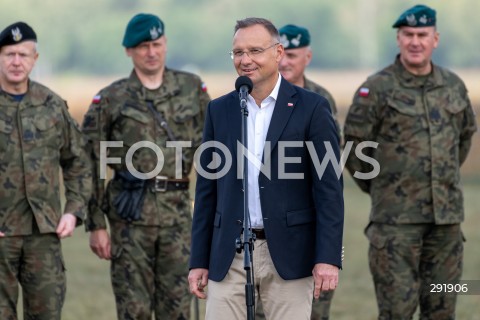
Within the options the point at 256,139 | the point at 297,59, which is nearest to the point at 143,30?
the point at 297,59

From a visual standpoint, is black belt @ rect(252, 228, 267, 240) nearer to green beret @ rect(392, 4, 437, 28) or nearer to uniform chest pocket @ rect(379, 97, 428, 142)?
uniform chest pocket @ rect(379, 97, 428, 142)

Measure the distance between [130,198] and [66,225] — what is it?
0.66 m

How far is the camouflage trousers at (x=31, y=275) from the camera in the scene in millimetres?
8086

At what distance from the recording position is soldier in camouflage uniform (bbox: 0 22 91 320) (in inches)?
319

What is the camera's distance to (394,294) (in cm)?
882

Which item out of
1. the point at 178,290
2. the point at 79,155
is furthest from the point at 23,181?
the point at 178,290

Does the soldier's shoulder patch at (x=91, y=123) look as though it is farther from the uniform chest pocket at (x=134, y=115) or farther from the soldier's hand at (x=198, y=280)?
the soldier's hand at (x=198, y=280)

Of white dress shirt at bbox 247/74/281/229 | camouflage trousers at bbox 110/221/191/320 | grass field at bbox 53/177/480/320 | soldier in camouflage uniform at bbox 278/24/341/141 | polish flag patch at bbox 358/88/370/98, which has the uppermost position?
soldier in camouflage uniform at bbox 278/24/341/141

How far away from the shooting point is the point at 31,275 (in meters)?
8.12

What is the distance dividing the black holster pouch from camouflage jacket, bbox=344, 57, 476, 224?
1.57m

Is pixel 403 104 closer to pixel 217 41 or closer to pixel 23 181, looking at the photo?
pixel 23 181

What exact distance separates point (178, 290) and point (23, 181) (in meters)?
1.40

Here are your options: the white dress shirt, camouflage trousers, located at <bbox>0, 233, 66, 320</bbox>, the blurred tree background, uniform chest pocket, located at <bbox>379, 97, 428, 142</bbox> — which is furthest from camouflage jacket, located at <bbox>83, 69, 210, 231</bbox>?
the blurred tree background

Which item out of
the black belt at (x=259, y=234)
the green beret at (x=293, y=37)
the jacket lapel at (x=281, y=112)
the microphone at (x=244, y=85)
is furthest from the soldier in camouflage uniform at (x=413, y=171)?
the microphone at (x=244, y=85)
